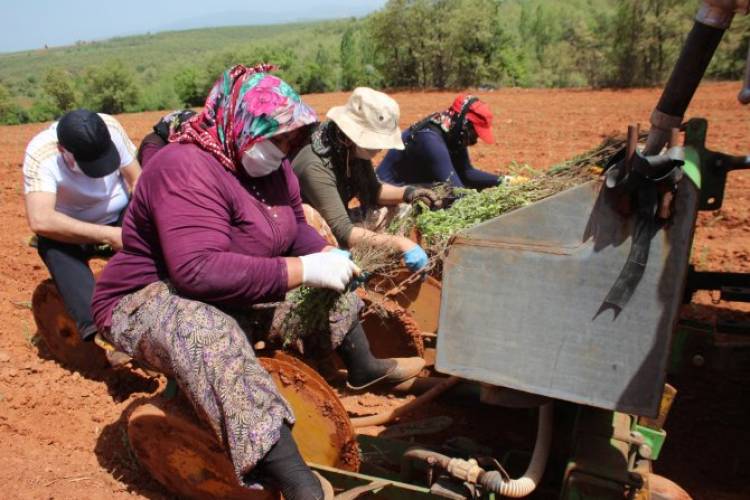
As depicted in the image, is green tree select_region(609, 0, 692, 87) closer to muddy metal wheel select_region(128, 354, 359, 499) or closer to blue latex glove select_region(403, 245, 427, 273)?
blue latex glove select_region(403, 245, 427, 273)

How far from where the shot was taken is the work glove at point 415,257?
3.28 m

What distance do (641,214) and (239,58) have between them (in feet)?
133

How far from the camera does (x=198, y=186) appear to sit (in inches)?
93.4

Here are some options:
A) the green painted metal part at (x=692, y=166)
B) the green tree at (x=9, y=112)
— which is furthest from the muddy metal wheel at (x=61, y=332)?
the green tree at (x=9, y=112)

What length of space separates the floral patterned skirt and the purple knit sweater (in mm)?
78

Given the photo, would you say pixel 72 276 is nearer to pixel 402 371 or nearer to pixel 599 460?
pixel 402 371

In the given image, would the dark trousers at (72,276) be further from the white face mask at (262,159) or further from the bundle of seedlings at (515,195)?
the bundle of seedlings at (515,195)

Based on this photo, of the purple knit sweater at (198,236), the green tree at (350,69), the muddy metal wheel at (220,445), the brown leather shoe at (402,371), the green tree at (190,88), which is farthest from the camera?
the green tree at (190,88)

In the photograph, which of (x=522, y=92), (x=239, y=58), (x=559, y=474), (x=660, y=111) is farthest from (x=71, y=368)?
(x=239, y=58)

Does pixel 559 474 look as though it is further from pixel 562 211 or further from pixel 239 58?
pixel 239 58

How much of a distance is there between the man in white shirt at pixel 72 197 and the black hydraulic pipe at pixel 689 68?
3.21 meters

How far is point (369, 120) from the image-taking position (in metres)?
3.94

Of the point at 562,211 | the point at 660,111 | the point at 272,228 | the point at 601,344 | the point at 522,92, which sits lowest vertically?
the point at 522,92

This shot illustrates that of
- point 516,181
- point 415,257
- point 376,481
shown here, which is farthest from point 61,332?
point 516,181
